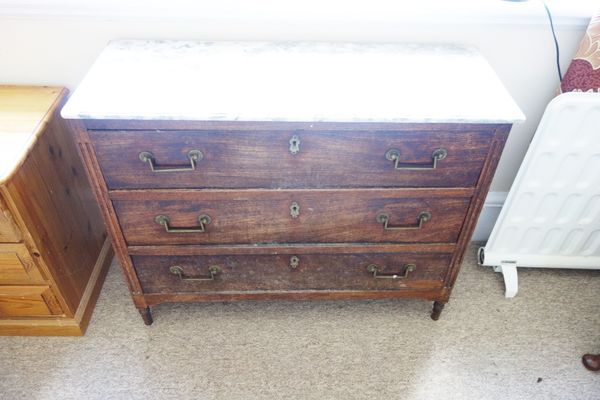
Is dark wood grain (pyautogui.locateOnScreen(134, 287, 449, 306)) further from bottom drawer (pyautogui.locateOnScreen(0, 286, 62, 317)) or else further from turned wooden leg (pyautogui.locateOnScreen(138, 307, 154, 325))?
bottom drawer (pyautogui.locateOnScreen(0, 286, 62, 317))

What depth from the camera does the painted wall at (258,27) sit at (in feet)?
4.12

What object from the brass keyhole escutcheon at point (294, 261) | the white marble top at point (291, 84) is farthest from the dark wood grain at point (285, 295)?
the white marble top at point (291, 84)

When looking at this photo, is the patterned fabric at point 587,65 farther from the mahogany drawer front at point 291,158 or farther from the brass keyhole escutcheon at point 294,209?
the brass keyhole escutcheon at point 294,209

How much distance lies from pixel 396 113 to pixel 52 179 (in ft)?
3.28

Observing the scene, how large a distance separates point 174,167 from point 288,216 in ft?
1.04

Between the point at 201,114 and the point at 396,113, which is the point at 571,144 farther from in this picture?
the point at 201,114

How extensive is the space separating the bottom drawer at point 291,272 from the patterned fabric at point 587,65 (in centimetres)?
62

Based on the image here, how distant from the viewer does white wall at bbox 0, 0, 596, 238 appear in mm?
1252

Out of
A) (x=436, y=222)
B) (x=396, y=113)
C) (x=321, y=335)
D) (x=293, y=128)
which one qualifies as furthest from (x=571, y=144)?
(x=321, y=335)

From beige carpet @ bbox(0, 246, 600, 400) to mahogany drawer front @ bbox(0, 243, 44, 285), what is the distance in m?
0.27

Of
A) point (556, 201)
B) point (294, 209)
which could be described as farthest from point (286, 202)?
point (556, 201)

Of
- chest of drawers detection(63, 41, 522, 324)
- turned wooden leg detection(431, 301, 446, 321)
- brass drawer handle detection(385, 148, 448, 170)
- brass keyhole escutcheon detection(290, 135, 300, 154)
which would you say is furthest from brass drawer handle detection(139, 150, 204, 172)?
turned wooden leg detection(431, 301, 446, 321)

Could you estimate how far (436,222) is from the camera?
122 cm

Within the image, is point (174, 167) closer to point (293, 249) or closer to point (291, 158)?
point (291, 158)
